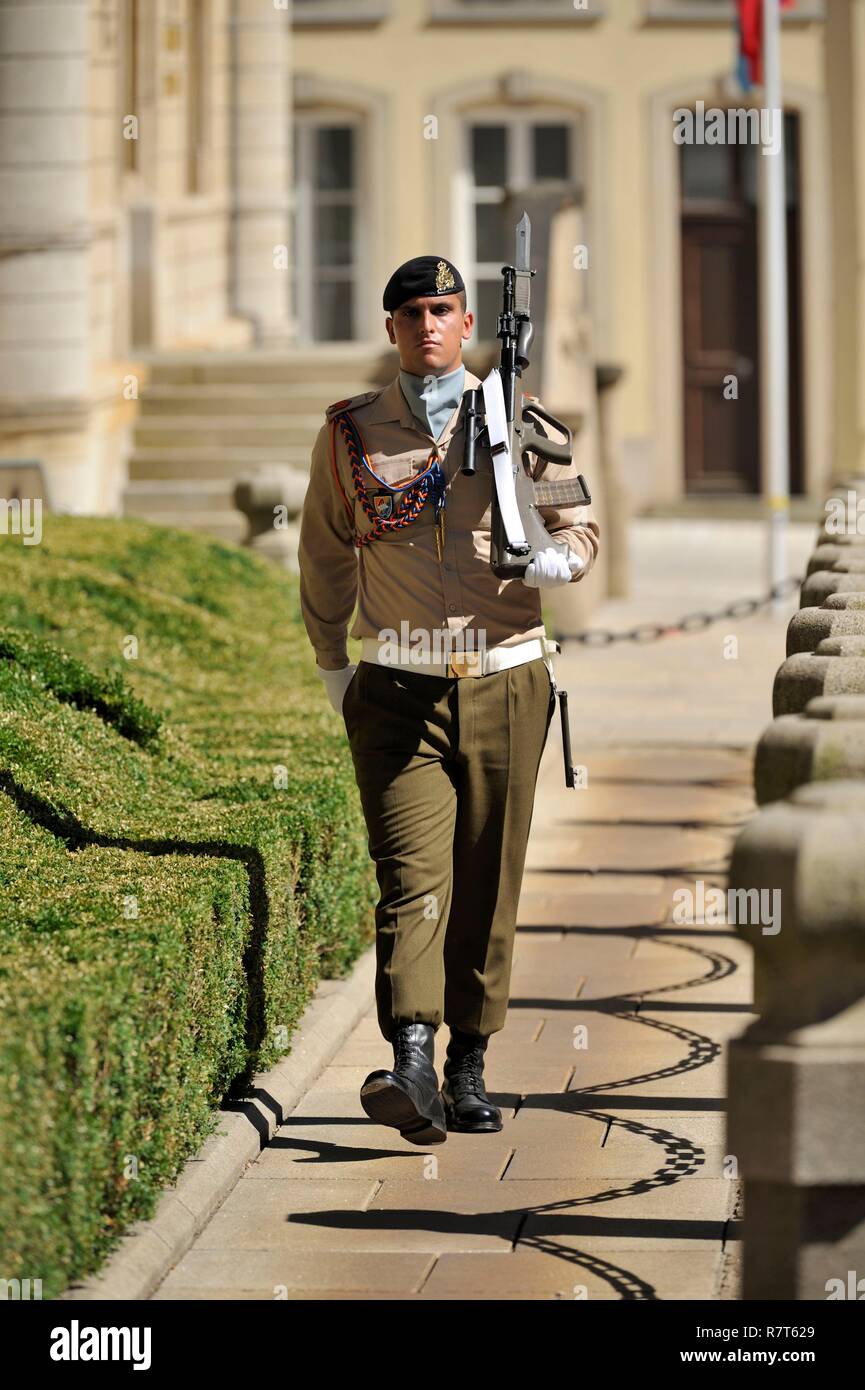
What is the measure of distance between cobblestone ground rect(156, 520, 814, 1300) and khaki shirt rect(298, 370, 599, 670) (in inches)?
46.8

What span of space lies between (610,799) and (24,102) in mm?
7612

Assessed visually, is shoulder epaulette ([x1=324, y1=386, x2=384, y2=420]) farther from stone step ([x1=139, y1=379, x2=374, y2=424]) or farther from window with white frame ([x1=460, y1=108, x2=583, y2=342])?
window with white frame ([x1=460, y1=108, x2=583, y2=342])

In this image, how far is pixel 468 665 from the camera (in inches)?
207

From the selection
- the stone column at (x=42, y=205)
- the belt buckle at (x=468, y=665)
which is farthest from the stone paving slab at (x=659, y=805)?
the stone column at (x=42, y=205)

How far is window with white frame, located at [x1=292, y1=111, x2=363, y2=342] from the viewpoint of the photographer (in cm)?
2428

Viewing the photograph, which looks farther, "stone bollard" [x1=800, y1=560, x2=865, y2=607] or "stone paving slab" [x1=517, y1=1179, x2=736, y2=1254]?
"stone bollard" [x1=800, y1=560, x2=865, y2=607]

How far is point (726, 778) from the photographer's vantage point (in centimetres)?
1034

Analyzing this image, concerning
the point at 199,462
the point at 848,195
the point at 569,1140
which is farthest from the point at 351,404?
the point at 848,195

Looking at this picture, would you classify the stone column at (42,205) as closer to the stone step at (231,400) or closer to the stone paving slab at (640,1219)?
the stone step at (231,400)

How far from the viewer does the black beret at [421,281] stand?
17.0 ft

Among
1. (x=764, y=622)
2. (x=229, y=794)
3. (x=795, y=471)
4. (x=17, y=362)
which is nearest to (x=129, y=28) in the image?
(x=17, y=362)

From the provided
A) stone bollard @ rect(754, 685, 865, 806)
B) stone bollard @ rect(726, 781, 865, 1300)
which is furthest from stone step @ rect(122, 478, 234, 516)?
stone bollard @ rect(726, 781, 865, 1300)

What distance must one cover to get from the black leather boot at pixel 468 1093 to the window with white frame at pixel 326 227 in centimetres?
1964
